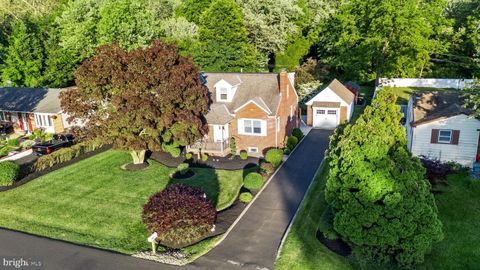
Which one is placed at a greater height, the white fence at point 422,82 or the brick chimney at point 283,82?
the brick chimney at point 283,82

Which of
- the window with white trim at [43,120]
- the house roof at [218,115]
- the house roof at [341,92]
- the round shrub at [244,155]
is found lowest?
the round shrub at [244,155]

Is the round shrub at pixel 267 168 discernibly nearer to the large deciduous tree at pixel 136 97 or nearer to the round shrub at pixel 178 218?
the large deciduous tree at pixel 136 97

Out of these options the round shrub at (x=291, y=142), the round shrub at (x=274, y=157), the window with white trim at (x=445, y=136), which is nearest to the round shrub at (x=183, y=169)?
the round shrub at (x=274, y=157)

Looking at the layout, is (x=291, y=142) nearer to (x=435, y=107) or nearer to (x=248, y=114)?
(x=248, y=114)

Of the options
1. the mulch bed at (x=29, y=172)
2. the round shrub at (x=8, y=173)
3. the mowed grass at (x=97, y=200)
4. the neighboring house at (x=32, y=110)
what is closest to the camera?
the mowed grass at (x=97, y=200)

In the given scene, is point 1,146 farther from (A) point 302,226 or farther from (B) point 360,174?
(B) point 360,174

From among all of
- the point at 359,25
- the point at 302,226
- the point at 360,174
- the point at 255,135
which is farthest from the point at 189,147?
the point at 359,25
